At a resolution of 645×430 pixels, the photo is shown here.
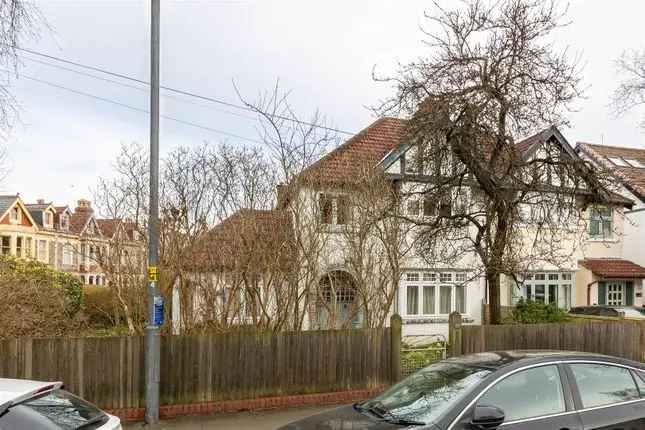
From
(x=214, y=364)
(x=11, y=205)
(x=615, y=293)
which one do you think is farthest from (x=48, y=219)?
(x=214, y=364)

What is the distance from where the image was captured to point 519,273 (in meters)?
12.8

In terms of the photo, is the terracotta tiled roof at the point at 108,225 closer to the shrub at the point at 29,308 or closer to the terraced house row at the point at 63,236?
the terraced house row at the point at 63,236

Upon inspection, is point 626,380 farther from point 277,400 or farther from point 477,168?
point 477,168

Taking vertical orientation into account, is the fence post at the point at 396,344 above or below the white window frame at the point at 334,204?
below

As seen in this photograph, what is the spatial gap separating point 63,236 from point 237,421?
10.1 m

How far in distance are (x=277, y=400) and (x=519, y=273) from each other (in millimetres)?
6128

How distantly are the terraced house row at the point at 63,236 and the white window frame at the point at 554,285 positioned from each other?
16755mm

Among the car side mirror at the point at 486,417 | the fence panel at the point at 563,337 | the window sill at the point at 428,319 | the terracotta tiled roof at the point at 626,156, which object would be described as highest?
the terracotta tiled roof at the point at 626,156

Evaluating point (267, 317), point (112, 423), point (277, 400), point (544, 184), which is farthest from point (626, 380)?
point (544, 184)

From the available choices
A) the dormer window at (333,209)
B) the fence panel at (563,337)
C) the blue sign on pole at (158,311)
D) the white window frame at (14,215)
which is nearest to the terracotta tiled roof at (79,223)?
the dormer window at (333,209)

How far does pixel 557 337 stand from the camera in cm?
1266

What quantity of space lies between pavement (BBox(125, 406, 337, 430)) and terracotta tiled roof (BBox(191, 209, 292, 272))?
286 centimetres

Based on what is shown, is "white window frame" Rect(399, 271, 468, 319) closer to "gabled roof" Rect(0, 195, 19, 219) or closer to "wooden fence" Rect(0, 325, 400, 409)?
"wooden fence" Rect(0, 325, 400, 409)

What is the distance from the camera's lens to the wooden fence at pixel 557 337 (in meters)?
11.7
